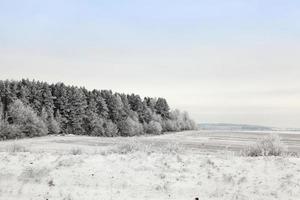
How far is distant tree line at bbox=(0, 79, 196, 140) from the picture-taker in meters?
86.6

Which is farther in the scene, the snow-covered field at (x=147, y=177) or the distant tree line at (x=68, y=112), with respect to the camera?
the distant tree line at (x=68, y=112)

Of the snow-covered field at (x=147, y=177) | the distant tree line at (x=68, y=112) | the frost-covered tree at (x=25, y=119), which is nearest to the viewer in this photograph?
the snow-covered field at (x=147, y=177)

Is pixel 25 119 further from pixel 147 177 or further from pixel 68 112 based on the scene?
pixel 147 177

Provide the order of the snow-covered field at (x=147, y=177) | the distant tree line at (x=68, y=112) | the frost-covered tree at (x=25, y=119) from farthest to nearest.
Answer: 1. the distant tree line at (x=68, y=112)
2. the frost-covered tree at (x=25, y=119)
3. the snow-covered field at (x=147, y=177)

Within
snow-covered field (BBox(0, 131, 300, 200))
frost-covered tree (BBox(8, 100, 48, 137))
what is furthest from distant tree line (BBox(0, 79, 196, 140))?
snow-covered field (BBox(0, 131, 300, 200))

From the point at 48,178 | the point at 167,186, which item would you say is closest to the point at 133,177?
the point at 167,186

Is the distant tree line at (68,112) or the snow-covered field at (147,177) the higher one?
the distant tree line at (68,112)

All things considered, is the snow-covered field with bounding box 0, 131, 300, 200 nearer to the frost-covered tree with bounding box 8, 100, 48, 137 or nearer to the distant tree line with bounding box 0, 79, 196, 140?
the distant tree line with bounding box 0, 79, 196, 140

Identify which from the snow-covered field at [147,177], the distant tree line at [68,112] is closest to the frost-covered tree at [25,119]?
the distant tree line at [68,112]

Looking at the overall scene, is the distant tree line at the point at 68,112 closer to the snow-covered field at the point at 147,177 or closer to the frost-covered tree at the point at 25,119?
the frost-covered tree at the point at 25,119

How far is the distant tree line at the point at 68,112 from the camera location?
284 feet

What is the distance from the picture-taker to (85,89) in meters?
115

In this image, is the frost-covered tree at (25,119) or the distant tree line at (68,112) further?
the distant tree line at (68,112)

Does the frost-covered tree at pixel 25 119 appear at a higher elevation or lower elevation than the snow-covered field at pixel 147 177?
higher
